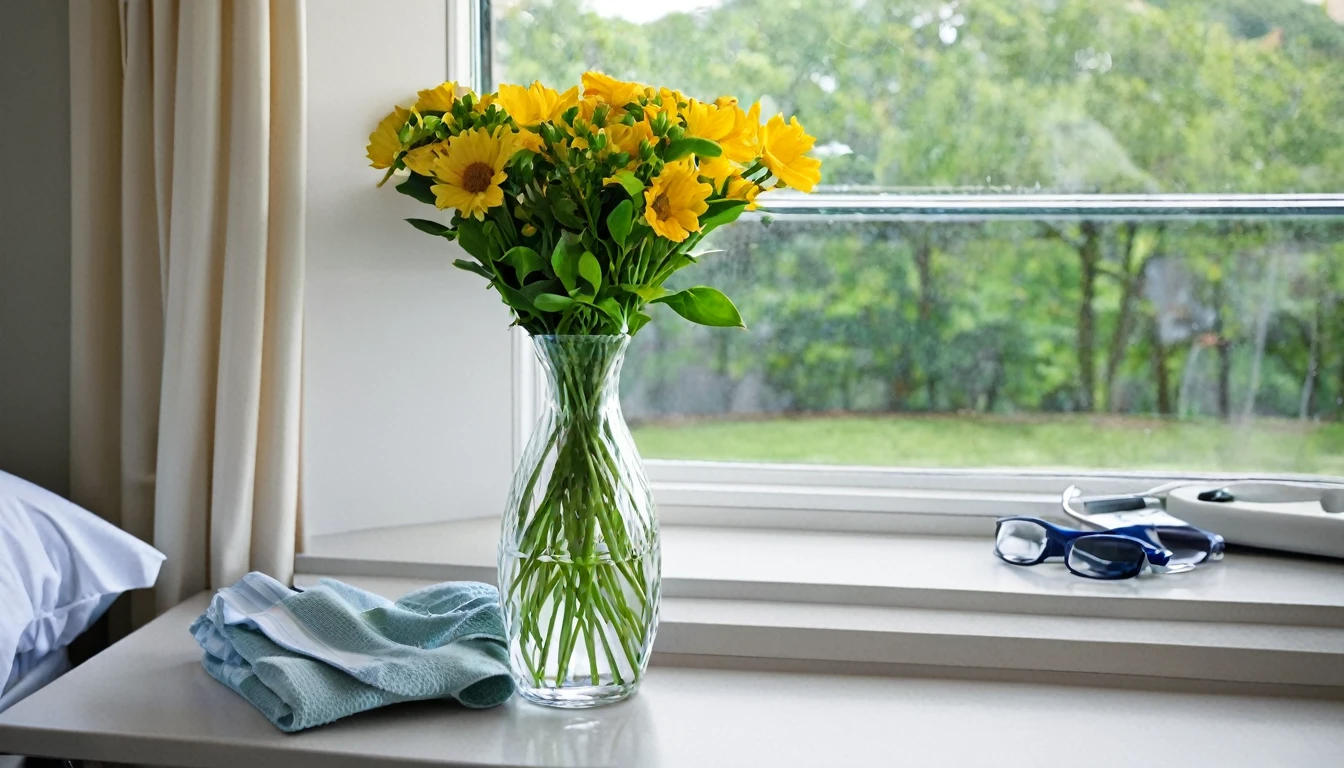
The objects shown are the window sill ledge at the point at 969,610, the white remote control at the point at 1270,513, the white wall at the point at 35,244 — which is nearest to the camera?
the window sill ledge at the point at 969,610

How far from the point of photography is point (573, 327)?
3.68 ft

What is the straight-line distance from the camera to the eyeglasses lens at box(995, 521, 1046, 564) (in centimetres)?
151

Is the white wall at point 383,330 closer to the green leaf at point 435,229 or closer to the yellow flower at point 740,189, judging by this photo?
the green leaf at point 435,229

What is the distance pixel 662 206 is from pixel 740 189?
4.0 inches

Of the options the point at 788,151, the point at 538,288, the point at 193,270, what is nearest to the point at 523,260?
the point at 538,288

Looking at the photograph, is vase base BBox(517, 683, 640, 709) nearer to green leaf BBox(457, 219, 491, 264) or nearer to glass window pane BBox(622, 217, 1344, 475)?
green leaf BBox(457, 219, 491, 264)

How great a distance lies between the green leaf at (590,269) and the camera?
1.06 metres

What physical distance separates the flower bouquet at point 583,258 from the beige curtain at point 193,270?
45cm

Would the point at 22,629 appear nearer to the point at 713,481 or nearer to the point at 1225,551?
the point at 713,481

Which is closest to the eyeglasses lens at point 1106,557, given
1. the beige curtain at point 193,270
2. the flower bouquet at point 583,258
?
the flower bouquet at point 583,258

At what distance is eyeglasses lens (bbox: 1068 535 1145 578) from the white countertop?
0.19 meters

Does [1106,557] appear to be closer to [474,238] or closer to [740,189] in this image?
[740,189]

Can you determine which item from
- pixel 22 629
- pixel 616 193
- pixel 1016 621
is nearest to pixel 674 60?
pixel 616 193

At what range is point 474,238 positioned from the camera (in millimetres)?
1104
